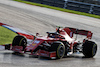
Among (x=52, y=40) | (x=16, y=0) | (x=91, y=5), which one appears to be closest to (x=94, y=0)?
(x=91, y=5)

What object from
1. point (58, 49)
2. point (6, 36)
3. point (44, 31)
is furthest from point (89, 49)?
point (44, 31)

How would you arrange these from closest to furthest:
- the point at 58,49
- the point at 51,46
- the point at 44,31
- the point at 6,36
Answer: the point at 58,49
the point at 51,46
the point at 6,36
the point at 44,31

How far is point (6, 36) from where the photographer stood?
1182cm

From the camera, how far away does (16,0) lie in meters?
30.2

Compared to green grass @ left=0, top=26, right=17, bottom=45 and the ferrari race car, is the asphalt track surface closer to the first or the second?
the ferrari race car

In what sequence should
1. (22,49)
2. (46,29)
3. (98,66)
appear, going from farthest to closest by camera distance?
(46,29) < (22,49) < (98,66)

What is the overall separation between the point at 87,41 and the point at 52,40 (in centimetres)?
166

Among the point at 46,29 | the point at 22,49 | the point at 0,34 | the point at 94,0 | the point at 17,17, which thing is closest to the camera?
the point at 22,49

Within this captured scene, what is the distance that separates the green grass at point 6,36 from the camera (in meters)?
10.8

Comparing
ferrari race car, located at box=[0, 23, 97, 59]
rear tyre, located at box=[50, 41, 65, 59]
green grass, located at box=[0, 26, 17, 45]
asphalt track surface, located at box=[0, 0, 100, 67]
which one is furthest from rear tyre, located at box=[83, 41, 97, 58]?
green grass, located at box=[0, 26, 17, 45]

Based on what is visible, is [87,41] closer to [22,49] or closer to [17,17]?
[22,49]

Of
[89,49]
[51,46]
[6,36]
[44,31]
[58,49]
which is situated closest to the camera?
[58,49]

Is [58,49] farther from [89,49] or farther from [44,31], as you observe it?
[44,31]

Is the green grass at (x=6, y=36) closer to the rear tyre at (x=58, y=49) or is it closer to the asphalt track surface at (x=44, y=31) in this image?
the asphalt track surface at (x=44, y=31)
